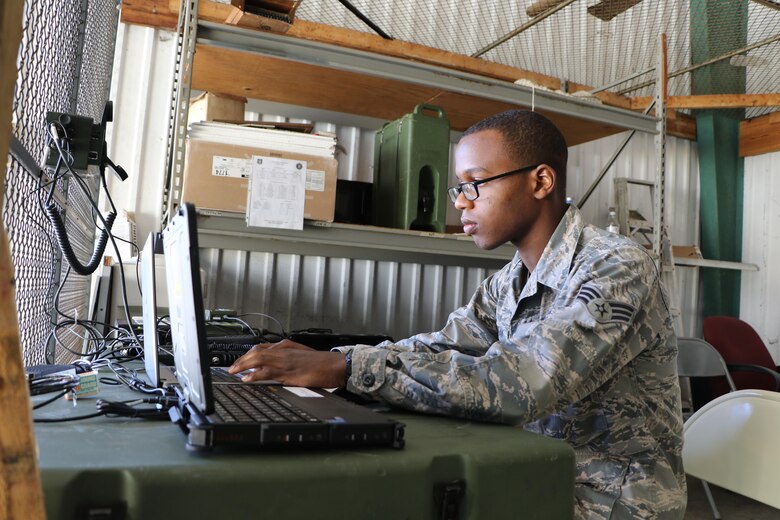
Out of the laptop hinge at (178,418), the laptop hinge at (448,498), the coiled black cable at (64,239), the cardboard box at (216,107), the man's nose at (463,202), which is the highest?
the cardboard box at (216,107)

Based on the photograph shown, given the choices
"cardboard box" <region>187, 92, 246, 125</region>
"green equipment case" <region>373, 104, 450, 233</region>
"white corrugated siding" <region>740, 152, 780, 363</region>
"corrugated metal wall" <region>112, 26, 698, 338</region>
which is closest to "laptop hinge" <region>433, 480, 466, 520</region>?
"green equipment case" <region>373, 104, 450, 233</region>

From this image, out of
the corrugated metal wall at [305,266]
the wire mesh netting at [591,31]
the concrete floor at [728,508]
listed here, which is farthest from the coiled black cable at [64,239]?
the concrete floor at [728,508]

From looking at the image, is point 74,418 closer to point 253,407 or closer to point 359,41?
point 253,407

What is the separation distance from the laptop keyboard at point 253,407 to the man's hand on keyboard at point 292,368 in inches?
2.4

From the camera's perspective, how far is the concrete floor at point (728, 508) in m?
2.42

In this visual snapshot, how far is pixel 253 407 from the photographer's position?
619 millimetres

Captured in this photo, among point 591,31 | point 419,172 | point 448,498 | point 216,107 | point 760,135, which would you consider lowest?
point 448,498

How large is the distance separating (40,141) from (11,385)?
105 cm

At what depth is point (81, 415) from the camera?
63 centimetres

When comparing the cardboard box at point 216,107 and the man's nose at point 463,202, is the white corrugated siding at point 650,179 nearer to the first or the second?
the cardboard box at point 216,107

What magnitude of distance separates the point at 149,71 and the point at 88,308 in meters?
1.06

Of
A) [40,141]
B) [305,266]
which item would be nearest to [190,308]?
[40,141]

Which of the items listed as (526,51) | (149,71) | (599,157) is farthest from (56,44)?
(599,157)

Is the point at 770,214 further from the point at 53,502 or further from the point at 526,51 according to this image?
the point at 53,502
